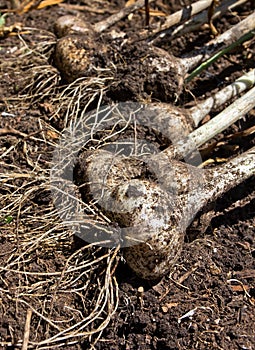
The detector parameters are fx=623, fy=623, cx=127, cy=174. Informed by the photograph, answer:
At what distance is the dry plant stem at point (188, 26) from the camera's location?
2.64 m

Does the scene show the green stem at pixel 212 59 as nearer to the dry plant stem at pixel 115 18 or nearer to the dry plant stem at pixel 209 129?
the dry plant stem at pixel 209 129

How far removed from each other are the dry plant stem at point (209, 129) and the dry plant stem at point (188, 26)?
521 millimetres

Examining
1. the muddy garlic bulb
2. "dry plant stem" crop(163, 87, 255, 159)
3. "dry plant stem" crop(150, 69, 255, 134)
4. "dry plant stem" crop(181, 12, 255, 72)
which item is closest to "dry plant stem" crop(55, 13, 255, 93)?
"dry plant stem" crop(181, 12, 255, 72)

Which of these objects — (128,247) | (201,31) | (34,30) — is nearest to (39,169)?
(128,247)

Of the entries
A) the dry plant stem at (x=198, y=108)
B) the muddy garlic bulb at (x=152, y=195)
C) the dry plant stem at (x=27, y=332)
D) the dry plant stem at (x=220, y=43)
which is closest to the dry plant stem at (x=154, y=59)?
the dry plant stem at (x=220, y=43)

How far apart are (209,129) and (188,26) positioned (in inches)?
26.0

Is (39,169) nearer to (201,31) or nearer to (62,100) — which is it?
(62,100)

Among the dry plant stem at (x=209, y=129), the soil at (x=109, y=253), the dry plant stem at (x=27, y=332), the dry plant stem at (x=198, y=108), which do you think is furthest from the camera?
the dry plant stem at (x=198, y=108)

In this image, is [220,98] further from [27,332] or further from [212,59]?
[27,332]

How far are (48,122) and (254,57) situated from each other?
964mm

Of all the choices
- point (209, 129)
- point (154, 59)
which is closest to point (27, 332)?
point (209, 129)

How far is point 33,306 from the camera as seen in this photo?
1.92 metres

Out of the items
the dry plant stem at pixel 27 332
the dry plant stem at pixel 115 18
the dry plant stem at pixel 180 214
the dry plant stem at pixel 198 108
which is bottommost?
the dry plant stem at pixel 27 332

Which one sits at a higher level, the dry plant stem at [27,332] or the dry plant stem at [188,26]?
the dry plant stem at [188,26]
